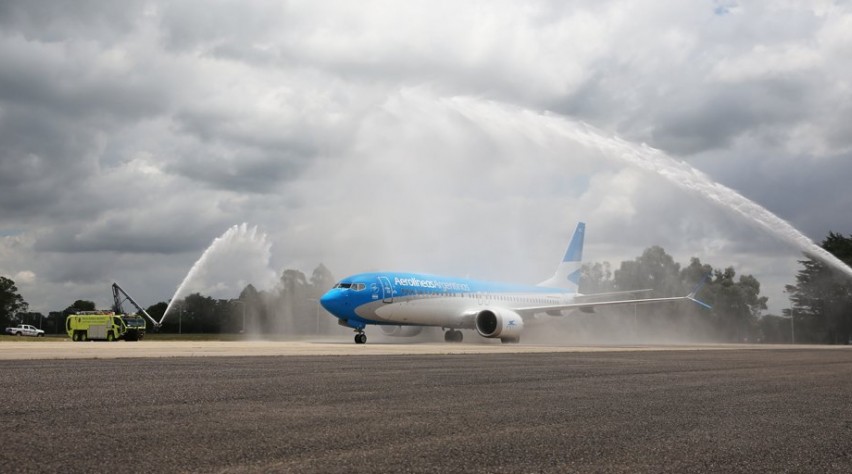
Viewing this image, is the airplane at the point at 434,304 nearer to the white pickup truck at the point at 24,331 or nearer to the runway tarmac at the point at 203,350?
the runway tarmac at the point at 203,350

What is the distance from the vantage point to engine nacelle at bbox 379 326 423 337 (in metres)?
50.8

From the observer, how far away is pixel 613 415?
889 cm

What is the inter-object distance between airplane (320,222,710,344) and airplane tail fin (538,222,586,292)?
7480 mm

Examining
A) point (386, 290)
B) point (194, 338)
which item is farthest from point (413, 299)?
point (194, 338)

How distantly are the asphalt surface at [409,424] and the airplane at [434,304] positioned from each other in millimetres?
27091

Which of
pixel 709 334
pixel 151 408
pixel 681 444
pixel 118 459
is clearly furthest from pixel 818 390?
pixel 709 334

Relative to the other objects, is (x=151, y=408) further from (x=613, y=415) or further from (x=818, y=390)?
(x=818, y=390)

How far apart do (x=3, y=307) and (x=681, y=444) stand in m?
135

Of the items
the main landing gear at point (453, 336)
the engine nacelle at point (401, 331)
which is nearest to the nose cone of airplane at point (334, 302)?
the engine nacelle at point (401, 331)

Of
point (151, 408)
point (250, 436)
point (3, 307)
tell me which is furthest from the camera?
point (3, 307)

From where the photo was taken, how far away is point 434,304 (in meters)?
46.1

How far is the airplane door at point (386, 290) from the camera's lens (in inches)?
1667

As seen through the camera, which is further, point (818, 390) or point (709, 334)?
point (709, 334)

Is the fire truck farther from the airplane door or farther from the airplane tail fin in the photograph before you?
the airplane tail fin
